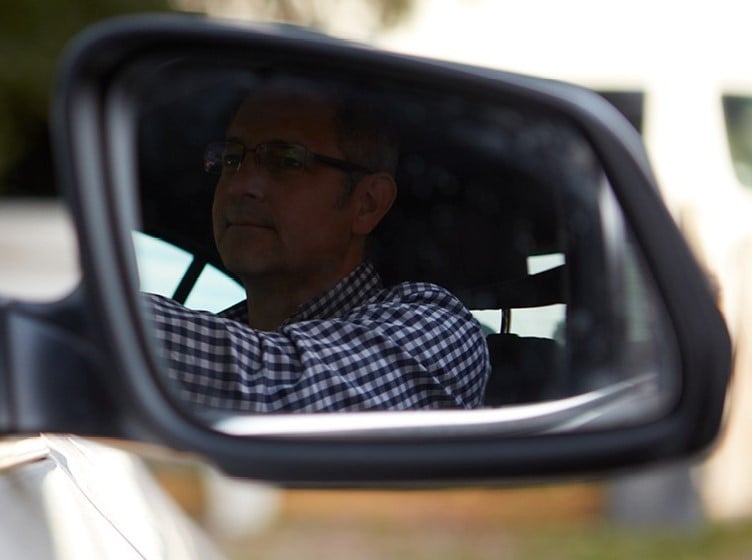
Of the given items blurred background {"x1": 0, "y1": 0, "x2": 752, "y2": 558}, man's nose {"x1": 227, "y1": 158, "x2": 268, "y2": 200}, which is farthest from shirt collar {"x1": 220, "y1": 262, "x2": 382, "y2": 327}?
blurred background {"x1": 0, "y1": 0, "x2": 752, "y2": 558}

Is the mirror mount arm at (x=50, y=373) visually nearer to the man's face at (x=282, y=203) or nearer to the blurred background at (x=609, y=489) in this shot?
the man's face at (x=282, y=203)

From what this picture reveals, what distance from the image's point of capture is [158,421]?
47.3 inches

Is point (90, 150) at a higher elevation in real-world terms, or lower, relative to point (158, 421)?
higher

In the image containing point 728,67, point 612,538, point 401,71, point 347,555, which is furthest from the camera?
point 728,67

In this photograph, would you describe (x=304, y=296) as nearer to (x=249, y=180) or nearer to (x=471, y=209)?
(x=249, y=180)

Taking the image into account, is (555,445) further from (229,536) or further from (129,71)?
(229,536)

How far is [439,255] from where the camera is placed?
60.5 inches

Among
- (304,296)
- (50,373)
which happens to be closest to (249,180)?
(304,296)

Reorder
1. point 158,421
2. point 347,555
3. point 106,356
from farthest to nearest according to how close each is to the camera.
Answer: point 347,555, point 158,421, point 106,356

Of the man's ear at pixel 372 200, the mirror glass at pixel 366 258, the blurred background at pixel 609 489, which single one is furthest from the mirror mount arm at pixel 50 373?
the blurred background at pixel 609 489

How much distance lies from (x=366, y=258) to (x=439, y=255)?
112 millimetres

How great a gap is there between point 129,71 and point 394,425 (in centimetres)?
43

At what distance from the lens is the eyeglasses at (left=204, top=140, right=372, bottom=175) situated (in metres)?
1.34

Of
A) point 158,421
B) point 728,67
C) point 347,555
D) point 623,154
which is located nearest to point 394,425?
point 158,421
